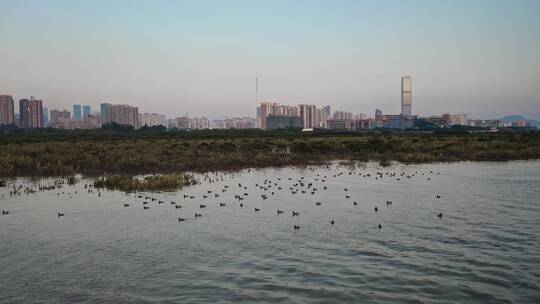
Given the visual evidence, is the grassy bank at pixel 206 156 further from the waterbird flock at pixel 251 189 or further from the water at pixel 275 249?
the water at pixel 275 249

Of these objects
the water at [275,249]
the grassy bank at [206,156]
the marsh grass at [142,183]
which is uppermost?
the grassy bank at [206,156]

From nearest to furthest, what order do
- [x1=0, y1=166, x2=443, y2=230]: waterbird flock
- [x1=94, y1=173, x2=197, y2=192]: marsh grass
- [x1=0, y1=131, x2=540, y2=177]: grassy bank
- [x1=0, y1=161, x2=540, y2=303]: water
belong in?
[x1=0, y1=161, x2=540, y2=303]: water
[x1=0, y1=166, x2=443, y2=230]: waterbird flock
[x1=94, y1=173, x2=197, y2=192]: marsh grass
[x1=0, y1=131, x2=540, y2=177]: grassy bank

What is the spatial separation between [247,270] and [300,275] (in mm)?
1650

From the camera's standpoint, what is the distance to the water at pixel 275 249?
12.2m

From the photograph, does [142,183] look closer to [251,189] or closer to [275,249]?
[251,189]

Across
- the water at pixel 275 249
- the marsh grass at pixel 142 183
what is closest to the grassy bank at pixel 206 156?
the marsh grass at pixel 142 183

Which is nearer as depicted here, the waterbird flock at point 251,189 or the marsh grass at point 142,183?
the waterbird flock at point 251,189

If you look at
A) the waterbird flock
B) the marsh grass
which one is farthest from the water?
the marsh grass

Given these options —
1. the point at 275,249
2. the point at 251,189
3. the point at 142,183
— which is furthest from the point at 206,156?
the point at 275,249

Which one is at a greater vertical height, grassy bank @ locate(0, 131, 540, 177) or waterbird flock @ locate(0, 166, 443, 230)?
grassy bank @ locate(0, 131, 540, 177)

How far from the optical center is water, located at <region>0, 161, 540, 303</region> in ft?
40.1

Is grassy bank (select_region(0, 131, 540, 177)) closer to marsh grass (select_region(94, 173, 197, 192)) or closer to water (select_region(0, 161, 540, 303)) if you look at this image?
marsh grass (select_region(94, 173, 197, 192))

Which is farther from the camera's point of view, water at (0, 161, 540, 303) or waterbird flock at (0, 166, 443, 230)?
waterbird flock at (0, 166, 443, 230)

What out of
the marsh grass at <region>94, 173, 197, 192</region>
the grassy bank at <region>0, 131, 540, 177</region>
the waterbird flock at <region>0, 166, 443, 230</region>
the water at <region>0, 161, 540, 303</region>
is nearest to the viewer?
the water at <region>0, 161, 540, 303</region>
